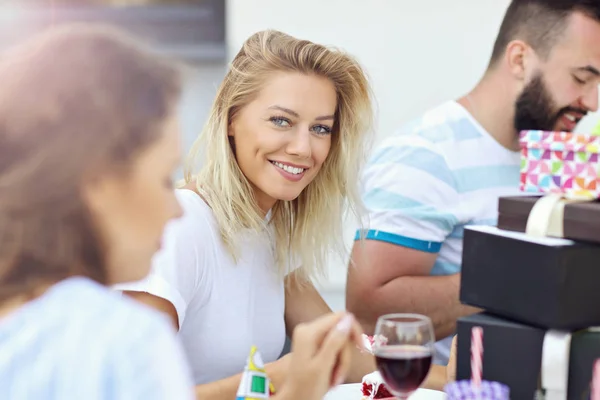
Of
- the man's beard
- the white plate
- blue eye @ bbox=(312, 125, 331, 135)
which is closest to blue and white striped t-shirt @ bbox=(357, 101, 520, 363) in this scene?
the man's beard

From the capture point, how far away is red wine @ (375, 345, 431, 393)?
3.25 feet

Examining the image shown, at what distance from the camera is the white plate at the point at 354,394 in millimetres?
1188

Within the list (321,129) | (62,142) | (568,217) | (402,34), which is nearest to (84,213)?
(62,142)

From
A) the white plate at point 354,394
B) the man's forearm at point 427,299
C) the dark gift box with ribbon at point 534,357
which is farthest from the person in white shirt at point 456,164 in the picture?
the dark gift box with ribbon at point 534,357

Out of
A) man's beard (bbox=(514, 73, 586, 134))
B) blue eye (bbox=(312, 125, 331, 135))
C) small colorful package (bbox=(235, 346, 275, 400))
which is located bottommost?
small colorful package (bbox=(235, 346, 275, 400))

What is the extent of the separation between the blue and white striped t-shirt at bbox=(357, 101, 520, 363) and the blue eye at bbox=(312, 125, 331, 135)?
366 millimetres

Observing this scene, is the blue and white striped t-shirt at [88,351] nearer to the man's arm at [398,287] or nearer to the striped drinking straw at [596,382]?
the striped drinking straw at [596,382]

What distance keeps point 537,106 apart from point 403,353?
1.10 metres

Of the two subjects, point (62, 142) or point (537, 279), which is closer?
point (62, 142)

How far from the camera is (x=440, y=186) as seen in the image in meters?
1.79

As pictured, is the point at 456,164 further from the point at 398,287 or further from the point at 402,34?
the point at 402,34

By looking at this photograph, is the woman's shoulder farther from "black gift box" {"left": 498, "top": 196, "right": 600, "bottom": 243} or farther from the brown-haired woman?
"black gift box" {"left": 498, "top": 196, "right": 600, "bottom": 243}

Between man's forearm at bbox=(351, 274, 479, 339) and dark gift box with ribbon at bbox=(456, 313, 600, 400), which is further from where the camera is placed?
man's forearm at bbox=(351, 274, 479, 339)

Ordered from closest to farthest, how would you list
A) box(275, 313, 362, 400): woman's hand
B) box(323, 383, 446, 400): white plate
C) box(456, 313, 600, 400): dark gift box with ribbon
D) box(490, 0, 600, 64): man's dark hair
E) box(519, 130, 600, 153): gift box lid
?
box(275, 313, 362, 400): woman's hand → box(456, 313, 600, 400): dark gift box with ribbon → box(519, 130, 600, 153): gift box lid → box(323, 383, 446, 400): white plate → box(490, 0, 600, 64): man's dark hair
